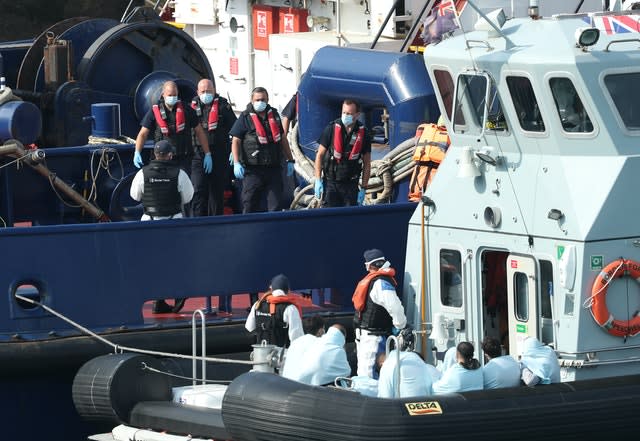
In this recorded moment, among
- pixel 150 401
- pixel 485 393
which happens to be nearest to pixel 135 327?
pixel 150 401

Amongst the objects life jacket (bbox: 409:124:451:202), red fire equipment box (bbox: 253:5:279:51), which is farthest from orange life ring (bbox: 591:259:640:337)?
red fire equipment box (bbox: 253:5:279:51)

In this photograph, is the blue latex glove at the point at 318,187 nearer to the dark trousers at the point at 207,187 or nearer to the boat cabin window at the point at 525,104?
the dark trousers at the point at 207,187

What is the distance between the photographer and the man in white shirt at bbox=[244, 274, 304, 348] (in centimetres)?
950

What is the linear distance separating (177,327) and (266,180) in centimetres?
158

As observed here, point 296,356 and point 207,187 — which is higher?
point 207,187

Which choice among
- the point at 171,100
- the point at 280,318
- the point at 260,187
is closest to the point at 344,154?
the point at 260,187

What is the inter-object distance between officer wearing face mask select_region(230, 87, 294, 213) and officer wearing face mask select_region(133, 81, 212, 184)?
12.3 inches

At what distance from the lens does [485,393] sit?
8398 mm

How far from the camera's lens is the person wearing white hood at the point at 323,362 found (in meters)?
8.70

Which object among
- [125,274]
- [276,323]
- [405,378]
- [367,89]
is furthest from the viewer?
[367,89]

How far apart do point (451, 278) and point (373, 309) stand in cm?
52

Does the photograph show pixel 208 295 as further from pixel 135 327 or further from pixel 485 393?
pixel 485 393

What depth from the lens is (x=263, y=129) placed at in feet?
37.4

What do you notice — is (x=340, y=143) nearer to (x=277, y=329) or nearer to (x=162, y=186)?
(x=162, y=186)
